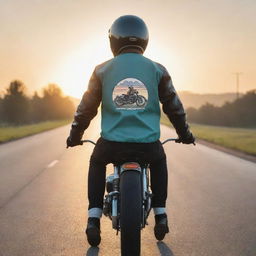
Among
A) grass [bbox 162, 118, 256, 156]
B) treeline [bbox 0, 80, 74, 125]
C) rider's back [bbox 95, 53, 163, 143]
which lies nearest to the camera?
rider's back [bbox 95, 53, 163, 143]

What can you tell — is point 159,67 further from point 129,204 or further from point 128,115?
point 129,204

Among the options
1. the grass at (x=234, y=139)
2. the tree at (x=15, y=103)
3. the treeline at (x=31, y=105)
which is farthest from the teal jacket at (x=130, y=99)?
the tree at (x=15, y=103)

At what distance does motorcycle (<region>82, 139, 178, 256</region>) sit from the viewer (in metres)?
3.39

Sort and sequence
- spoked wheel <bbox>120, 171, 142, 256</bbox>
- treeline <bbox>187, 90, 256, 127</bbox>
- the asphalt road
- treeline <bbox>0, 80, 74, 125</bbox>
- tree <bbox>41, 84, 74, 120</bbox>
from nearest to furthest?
spoked wheel <bbox>120, 171, 142, 256</bbox>
the asphalt road
treeline <bbox>187, 90, 256, 127</bbox>
treeline <bbox>0, 80, 74, 125</bbox>
tree <bbox>41, 84, 74, 120</bbox>

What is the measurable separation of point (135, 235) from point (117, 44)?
1664mm

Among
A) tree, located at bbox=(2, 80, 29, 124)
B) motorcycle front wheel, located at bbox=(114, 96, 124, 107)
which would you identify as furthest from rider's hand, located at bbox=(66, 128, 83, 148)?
tree, located at bbox=(2, 80, 29, 124)

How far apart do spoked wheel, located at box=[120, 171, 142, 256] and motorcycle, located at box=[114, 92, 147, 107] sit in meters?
0.68

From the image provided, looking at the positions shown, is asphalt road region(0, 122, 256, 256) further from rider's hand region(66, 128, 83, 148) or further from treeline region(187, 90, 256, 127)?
treeline region(187, 90, 256, 127)

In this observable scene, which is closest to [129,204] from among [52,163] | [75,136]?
[75,136]

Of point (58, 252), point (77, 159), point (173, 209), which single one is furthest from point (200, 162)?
point (58, 252)

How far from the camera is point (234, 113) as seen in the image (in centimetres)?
8162

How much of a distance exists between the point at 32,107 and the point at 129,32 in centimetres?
10302

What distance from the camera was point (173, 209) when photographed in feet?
20.9

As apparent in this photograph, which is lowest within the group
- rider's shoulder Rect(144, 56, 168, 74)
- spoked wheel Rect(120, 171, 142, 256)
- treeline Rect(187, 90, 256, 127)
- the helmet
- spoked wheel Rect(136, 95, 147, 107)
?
treeline Rect(187, 90, 256, 127)
